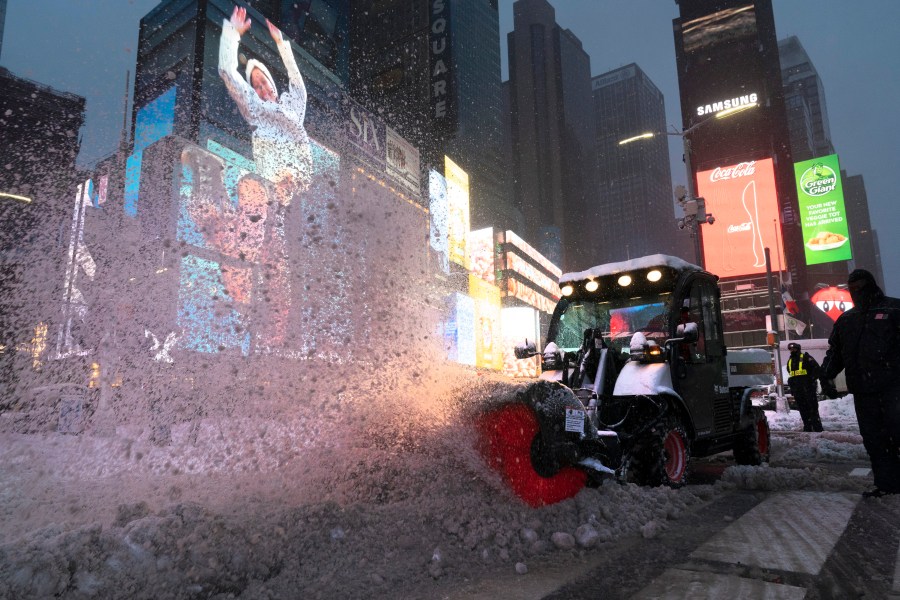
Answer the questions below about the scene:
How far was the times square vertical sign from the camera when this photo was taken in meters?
42.7

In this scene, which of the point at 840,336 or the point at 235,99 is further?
the point at 235,99

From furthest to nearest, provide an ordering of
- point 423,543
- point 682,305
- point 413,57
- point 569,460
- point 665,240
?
point 665,240 → point 413,57 → point 682,305 → point 569,460 → point 423,543

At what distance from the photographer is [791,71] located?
143 meters

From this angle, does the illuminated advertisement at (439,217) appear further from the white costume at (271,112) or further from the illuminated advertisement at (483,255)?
the white costume at (271,112)

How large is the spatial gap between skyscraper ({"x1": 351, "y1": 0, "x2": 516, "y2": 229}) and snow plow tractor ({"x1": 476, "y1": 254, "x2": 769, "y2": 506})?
130ft

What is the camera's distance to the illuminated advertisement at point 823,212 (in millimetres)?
43031

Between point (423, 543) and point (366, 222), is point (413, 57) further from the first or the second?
point (423, 543)

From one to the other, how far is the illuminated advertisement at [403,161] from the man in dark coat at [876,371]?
120 ft

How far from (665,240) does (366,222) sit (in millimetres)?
200703

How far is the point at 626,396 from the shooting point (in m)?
4.70

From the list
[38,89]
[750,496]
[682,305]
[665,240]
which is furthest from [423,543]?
[665,240]

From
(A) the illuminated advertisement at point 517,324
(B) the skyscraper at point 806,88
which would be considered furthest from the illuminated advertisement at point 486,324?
(B) the skyscraper at point 806,88

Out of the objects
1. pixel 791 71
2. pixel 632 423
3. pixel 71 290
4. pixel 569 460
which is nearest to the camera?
pixel 569 460

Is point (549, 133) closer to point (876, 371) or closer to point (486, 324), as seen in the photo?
point (486, 324)
